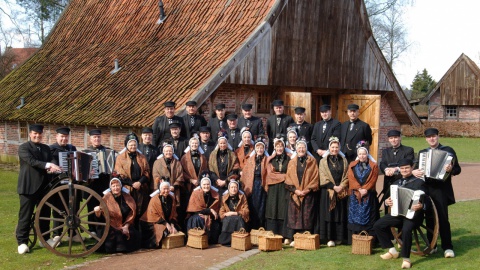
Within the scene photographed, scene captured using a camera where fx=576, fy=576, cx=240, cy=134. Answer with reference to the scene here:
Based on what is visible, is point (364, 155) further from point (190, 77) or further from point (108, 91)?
point (108, 91)

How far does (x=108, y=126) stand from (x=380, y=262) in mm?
9674

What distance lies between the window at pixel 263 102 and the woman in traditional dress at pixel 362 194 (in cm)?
672

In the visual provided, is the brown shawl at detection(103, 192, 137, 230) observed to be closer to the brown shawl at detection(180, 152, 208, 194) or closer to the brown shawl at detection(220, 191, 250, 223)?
the brown shawl at detection(180, 152, 208, 194)

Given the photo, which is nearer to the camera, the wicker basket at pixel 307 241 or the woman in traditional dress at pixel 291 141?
the wicker basket at pixel 307 241

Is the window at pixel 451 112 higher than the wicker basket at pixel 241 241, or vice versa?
the window at pixel 451 112

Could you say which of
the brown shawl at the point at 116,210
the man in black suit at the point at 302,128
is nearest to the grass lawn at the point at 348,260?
the brown shawl at the point at 116,210

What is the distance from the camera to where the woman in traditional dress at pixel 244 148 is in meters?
10.3

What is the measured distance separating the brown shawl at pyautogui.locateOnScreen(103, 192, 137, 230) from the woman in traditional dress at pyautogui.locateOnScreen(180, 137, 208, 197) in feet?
3.95

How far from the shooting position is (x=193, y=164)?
→ 1012cm

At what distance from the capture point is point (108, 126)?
15844 millimetres

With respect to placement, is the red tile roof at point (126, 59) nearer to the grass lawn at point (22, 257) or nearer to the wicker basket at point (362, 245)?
the grass lawn at point (22, 257)

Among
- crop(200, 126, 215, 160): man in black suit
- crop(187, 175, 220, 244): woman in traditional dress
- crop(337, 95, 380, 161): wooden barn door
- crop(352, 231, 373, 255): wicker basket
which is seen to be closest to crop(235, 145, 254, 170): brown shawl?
crop(200, 126, 215, 160): man in black suit

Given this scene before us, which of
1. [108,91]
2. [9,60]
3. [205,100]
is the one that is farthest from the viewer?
[9,60]

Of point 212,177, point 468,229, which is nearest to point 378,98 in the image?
point 468,229
